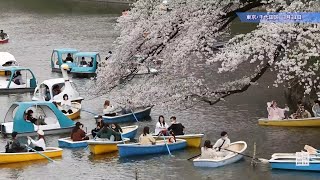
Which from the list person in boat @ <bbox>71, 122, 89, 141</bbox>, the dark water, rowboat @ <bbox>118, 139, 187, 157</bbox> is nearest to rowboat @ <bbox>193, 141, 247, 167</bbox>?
the dark water

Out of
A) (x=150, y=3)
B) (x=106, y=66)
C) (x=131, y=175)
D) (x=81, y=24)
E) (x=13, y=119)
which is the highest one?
(x=81, y=24)

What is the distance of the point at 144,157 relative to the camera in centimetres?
2578

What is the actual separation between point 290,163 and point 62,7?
75.3 metres

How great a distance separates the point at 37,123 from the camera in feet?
99.0

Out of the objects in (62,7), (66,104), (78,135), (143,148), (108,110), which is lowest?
(143,148)

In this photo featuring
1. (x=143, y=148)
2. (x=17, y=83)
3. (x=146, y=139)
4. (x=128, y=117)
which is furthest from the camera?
(x=17, y=83)

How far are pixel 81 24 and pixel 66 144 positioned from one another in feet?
163

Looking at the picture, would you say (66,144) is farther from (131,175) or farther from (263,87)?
(263,87)

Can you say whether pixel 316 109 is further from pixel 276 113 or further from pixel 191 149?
pixel 191 149

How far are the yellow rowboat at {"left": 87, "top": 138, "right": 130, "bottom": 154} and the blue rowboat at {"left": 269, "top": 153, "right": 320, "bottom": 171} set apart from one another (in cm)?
624

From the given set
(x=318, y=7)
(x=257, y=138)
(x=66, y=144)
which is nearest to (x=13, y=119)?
(x=66, y=144)

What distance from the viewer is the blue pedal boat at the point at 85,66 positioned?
45.7 metres

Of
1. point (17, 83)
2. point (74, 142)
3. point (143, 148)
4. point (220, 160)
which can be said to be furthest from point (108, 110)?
point (17, 83)

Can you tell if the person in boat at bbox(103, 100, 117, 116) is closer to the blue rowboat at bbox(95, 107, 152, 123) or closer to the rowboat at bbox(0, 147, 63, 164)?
the blue rowboat at bbox(95, 107, 152, 123)
